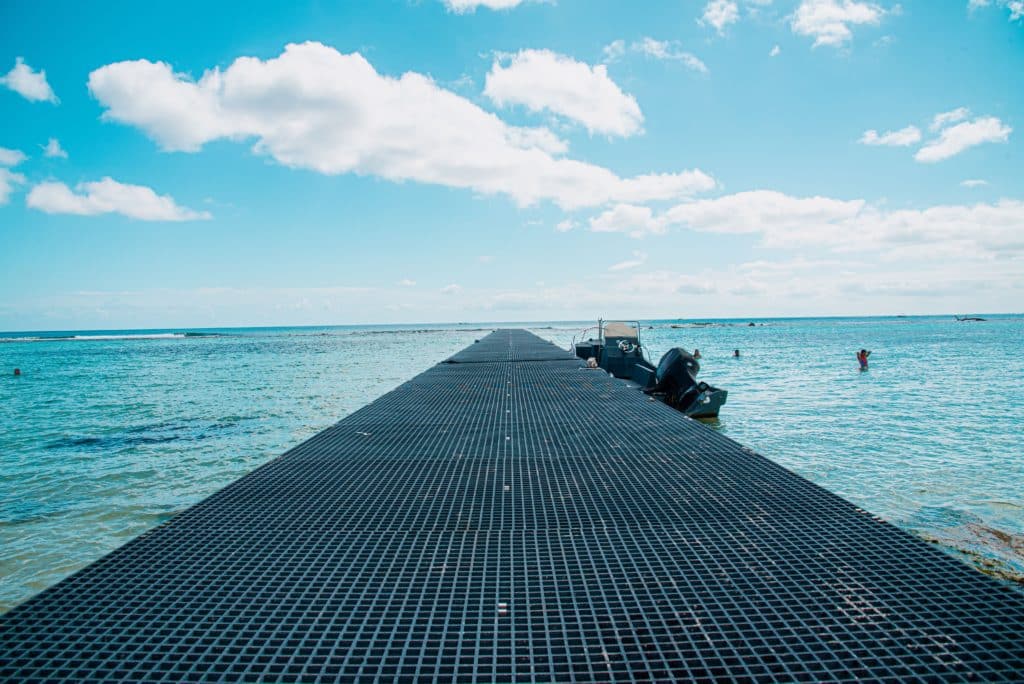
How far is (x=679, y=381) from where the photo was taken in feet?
46.3

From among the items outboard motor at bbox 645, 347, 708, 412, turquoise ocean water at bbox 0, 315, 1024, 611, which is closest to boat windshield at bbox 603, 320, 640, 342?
turquoise ocean water at bbox 0, 315, 1024, 611

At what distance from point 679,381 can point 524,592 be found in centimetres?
1216

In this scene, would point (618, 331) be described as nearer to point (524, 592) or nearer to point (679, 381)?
point (679, 381)

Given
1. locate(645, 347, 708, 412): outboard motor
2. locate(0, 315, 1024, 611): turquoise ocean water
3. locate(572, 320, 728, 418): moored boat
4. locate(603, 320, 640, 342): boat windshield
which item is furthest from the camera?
locate(603, 320, 640, 342): boat windshield

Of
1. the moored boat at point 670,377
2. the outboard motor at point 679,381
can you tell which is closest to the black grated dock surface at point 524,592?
the moored boat at point 670,377

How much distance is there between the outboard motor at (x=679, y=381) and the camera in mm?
13453

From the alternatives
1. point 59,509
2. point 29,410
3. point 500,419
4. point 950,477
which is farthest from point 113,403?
point 950,477

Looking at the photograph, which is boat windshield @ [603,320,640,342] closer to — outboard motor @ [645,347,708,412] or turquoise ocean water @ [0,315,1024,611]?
turquoise ocean water @ [0,315,1024,611]

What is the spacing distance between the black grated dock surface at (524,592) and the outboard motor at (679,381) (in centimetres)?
880

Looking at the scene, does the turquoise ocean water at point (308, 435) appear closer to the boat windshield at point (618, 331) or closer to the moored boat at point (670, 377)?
the moored boat at point (670, 377)

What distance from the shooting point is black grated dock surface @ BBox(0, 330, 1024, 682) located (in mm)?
2199

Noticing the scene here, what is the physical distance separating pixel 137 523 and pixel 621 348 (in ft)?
50.1

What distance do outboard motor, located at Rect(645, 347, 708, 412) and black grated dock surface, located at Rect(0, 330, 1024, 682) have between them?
8.80 metres

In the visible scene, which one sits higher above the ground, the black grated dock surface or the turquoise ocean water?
the black grated dock surface
